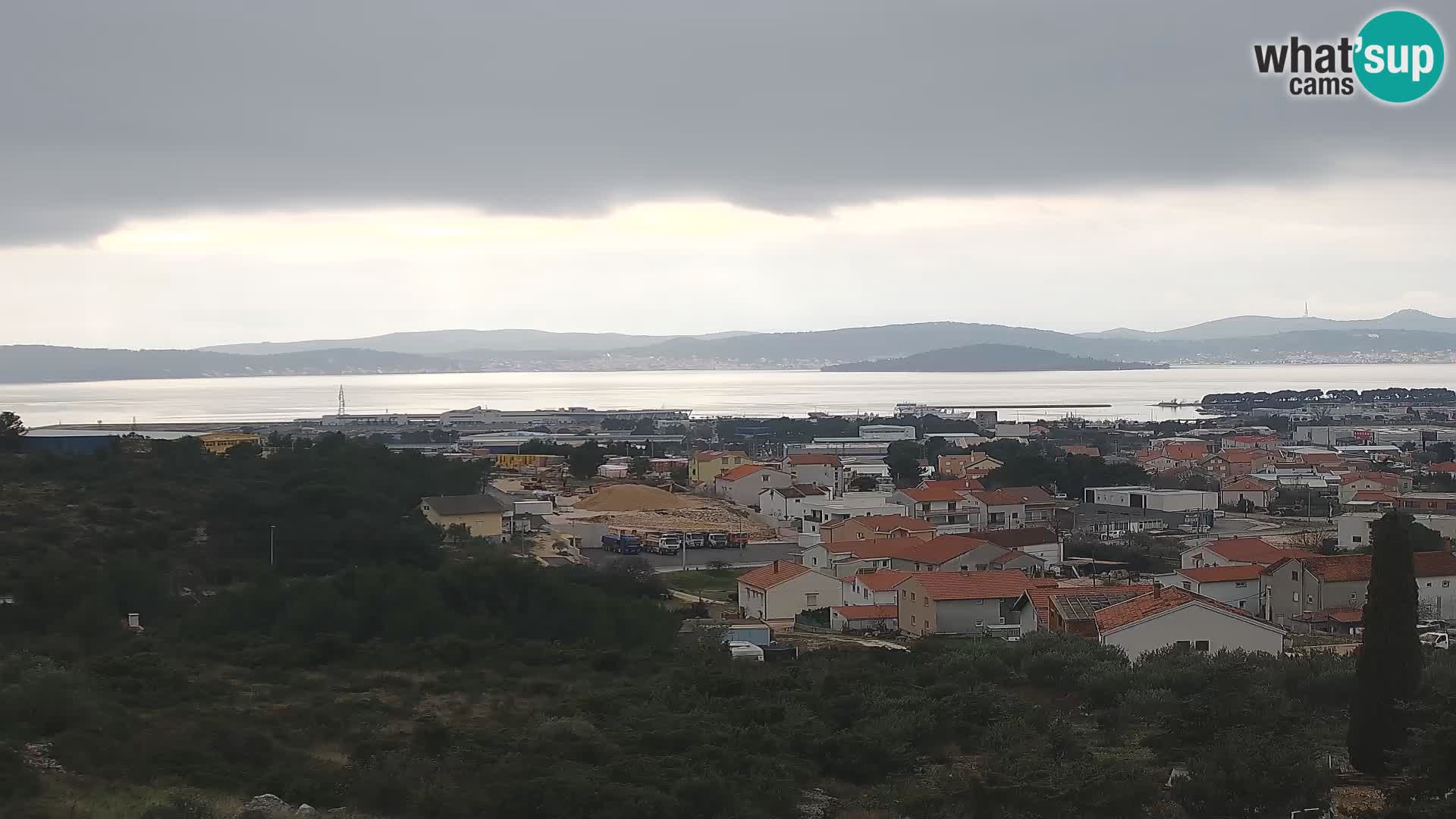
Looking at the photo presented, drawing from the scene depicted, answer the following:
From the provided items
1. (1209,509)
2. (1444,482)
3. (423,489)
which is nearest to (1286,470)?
(1444,482)

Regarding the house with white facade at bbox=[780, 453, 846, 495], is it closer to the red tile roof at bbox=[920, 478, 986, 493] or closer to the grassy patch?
the red tile roof at bbox=[920, 478, 986, 493]

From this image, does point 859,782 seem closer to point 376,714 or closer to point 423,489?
point 376,714

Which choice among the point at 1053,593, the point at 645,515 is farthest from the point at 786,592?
the point at 645,515

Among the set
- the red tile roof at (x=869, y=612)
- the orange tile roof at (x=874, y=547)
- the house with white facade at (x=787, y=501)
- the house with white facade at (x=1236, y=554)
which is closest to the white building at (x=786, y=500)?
the house with white facade at (x=787, y=501)

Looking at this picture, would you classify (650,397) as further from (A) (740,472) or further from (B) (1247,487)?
(B) (1247,487)

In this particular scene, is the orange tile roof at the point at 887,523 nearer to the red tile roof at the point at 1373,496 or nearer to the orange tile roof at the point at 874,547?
the orange tile roof at the point at 874,547

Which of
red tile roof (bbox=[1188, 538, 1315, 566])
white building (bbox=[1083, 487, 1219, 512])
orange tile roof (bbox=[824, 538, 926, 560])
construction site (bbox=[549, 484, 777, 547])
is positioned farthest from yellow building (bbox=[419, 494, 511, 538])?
white building (bbox=[1083, 487, 1219, 512])
